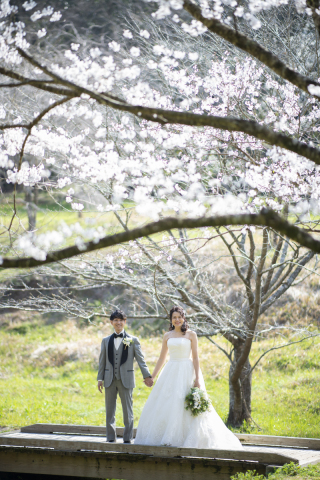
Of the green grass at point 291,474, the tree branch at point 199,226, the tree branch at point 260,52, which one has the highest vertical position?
the tree branch at point 260,52

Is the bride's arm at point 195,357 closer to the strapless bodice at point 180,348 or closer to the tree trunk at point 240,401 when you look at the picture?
the strapless bodice at point 180,348

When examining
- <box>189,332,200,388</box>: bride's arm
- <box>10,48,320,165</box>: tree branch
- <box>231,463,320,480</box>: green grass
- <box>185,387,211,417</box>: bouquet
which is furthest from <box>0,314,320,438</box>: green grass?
<box>10,48,320,165</box>: tree branch

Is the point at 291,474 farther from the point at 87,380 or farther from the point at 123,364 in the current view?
the point at 87,380

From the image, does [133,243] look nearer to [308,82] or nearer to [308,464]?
[308,464]

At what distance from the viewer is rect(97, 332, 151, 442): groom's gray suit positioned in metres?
5.35

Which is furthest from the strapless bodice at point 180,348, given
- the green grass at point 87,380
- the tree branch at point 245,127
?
the tree branch at point 245,127

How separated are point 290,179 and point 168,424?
119 inches

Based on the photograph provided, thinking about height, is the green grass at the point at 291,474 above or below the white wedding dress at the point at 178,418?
below

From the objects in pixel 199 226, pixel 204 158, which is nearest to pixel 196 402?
pixel 199 226

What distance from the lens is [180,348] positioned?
17.5ft

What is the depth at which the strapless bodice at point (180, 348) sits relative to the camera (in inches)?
209

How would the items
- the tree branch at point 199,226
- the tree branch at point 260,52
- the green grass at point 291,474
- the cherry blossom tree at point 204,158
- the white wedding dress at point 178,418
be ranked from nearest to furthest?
the tree branch at point 199,226 → the tree branch at point 260,52 → the green grass at point 291,474 → the white wedding dress at point 178,418 → the cherry blossom tree at point 204,158

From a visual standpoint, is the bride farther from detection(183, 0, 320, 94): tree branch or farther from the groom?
detection(183, 0, 320, 94): tree branch

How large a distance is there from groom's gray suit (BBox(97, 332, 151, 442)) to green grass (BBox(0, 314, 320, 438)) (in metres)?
2.80
